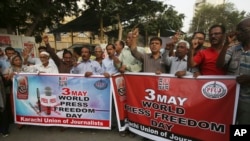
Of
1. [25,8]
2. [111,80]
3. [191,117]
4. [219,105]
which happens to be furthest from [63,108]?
[25,8]

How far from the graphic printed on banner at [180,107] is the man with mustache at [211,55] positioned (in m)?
0.25

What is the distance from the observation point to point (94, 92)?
528 cm

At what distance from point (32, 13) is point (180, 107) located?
1231cm

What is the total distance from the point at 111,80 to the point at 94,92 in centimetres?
43

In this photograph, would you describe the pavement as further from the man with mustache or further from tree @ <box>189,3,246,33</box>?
tree @ <box>189,3,246,33</box>

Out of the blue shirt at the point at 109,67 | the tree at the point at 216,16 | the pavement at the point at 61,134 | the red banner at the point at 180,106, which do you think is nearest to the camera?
the red banner at the point at 180,106

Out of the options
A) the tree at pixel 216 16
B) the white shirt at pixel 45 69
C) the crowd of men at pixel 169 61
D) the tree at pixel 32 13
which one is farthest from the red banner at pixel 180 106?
the tree at pixel 216 16

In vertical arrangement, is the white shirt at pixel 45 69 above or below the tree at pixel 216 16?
below

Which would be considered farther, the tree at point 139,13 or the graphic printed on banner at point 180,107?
the tree at point 139,13

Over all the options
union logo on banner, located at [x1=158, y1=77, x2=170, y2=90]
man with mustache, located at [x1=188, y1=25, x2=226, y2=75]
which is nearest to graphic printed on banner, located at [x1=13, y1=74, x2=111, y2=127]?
union logo on banner, located at [x1=158, y1=77, x2=170, y2=90]

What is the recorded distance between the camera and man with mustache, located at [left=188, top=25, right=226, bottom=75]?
162 inches

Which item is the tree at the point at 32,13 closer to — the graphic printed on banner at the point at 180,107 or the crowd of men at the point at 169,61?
the crowd of men at the point at 169,61

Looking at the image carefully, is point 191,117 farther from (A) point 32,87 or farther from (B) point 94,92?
(A) point 32,87

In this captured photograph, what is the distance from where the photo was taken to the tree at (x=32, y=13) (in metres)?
12.8
